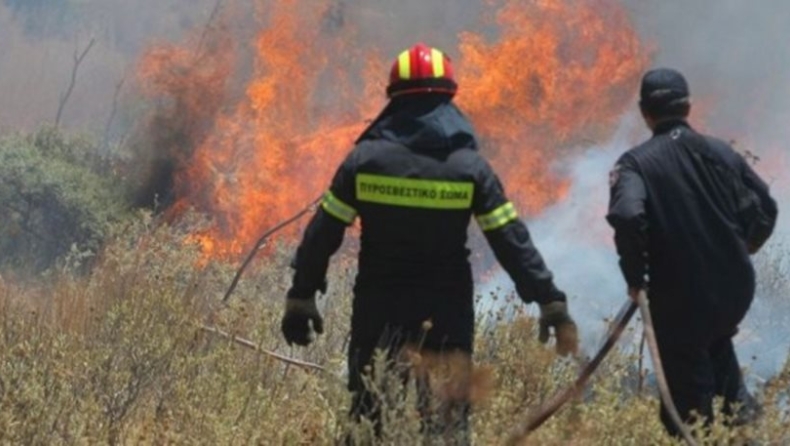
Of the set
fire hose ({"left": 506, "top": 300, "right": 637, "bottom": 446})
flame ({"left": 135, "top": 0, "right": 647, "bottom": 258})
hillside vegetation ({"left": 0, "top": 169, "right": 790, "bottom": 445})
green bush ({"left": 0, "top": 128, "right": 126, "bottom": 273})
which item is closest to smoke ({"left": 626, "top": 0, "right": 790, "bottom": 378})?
flame ({"left": 135, "top": 0, "right": 647, "bottom": 258})

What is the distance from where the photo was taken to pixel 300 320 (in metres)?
4.61

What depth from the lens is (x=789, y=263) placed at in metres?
15.4

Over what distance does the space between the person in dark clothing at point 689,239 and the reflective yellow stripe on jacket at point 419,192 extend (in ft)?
2.17

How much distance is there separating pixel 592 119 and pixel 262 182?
4.62m

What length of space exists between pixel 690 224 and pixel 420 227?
1058 millimetres

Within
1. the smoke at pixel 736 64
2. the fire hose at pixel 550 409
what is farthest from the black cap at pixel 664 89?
the smoke at pixel 736 64

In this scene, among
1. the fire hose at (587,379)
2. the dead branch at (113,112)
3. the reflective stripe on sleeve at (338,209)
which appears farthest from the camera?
the dead branch at (113,112)

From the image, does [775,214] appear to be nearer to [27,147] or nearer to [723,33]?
[723,33]

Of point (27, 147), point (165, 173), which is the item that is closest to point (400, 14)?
point (165, 173)

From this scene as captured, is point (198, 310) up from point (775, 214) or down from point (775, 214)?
down

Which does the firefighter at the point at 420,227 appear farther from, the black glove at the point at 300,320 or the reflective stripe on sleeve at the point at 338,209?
the black glove at the point at 300,320

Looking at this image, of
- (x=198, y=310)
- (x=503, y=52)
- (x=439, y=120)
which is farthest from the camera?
(x=503, y=52)

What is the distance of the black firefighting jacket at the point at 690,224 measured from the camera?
185 inches

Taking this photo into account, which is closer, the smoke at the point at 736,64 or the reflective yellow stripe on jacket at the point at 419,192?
the reflective yellow stripe on jacket at the point at 419,192
